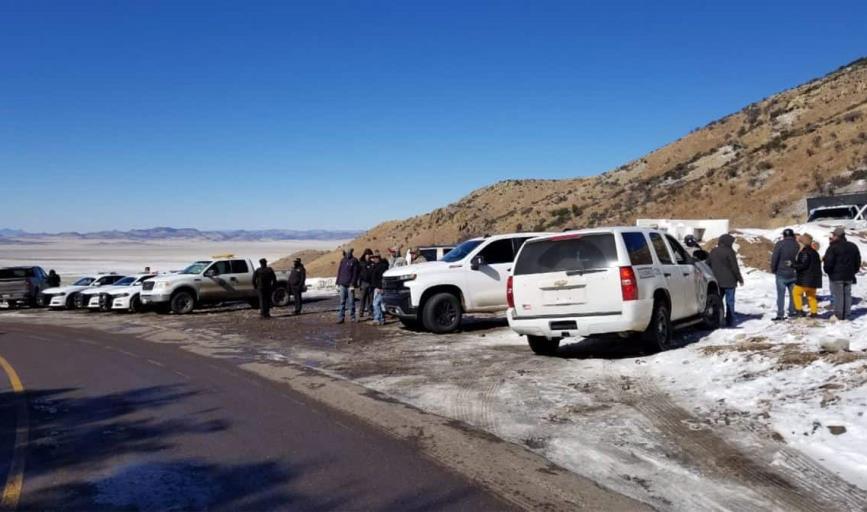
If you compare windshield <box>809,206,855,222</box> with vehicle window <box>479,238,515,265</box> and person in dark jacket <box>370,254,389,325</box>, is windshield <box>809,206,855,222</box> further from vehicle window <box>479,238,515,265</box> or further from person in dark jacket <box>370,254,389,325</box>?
person in dark jacket <box>370,254,389,325</box>

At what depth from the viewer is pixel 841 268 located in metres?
11.8

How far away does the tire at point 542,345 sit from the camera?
11984mm

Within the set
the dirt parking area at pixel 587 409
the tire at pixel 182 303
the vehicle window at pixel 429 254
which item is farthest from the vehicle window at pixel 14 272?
the vehicle window at pixel 429 254

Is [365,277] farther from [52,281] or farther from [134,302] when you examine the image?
Result: [52,281]

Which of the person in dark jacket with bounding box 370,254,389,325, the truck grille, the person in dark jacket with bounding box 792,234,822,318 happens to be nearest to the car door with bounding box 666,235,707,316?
the person in dark jacket with bounding box 792,234,822,318

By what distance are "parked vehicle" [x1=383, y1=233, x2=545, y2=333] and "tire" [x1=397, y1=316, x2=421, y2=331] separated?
0.09 ft

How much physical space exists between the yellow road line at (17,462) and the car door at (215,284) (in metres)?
13.9

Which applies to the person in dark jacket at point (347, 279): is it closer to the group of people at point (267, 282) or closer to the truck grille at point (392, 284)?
the truck grille at point (392, 284)

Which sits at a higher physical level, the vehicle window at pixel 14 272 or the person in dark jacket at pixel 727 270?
the vehicle window at pixel 14 272

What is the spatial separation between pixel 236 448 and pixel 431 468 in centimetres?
188

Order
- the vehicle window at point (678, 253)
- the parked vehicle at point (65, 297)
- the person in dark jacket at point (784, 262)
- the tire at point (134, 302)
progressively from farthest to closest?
Answer: the parked vehicle at point (65, 297) → the tire at point (134, 302) → the person in dark jacket at point (784, 262) → the vehicle window at point (678, 253)

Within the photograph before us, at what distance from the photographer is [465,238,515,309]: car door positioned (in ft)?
51.7

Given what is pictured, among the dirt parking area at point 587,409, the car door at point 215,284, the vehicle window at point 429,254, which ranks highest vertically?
the vehicle window at point 429,254

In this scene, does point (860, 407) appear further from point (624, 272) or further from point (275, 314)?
point (275, 314)
